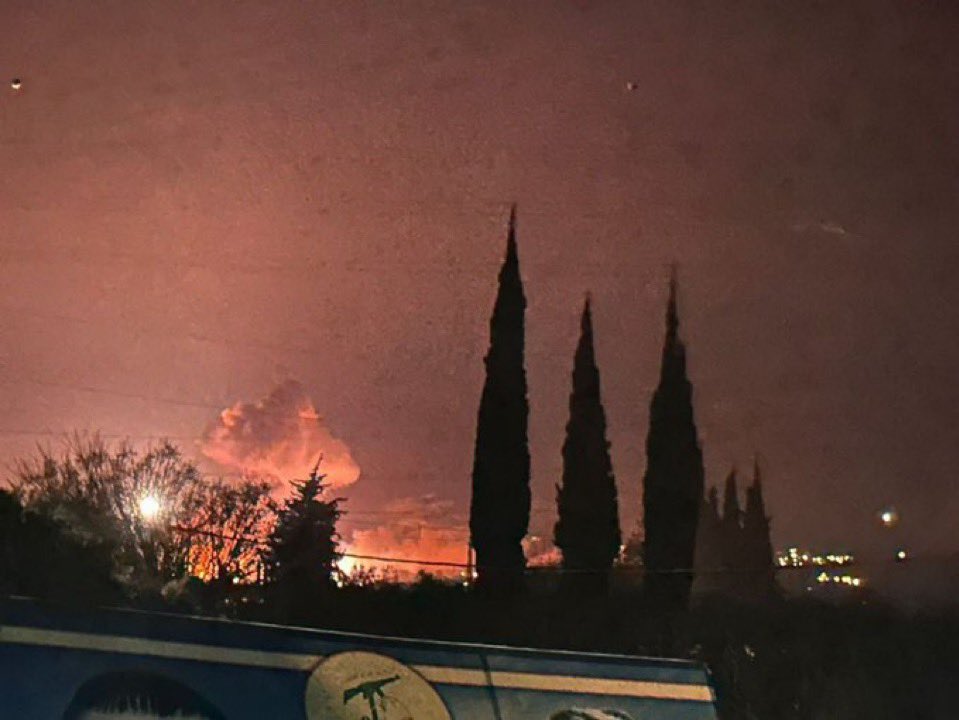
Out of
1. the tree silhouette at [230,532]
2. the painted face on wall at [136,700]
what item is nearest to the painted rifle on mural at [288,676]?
the painted face on wall at [136,700]

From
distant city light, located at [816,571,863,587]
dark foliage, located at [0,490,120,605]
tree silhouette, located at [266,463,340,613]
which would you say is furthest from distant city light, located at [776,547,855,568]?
dark foliage, located at [0,490,120,605]

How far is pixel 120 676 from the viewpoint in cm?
816

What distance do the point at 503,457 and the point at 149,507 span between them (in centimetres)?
952

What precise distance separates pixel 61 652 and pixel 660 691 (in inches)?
171

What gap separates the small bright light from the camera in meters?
28.4

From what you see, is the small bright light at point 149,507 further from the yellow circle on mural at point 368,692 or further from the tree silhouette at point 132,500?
the yellow circle on mural at point 368,692

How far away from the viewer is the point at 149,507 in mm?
28984

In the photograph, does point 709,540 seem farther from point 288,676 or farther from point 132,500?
point 288,676

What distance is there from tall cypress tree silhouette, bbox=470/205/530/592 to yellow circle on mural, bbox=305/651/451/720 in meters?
24.5

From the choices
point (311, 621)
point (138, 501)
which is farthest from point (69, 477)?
point (311, 621)

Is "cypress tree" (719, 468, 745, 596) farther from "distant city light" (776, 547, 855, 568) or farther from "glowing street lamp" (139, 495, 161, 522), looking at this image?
"glowing street lamp" (139, 495, 161, 522)

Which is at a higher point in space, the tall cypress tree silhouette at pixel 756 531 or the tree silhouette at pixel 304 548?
the tall cypress tree silhouette at pixel 756 531

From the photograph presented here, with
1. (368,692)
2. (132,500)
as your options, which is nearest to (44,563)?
(368,692)

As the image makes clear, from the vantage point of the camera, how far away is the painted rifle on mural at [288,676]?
7953mm
